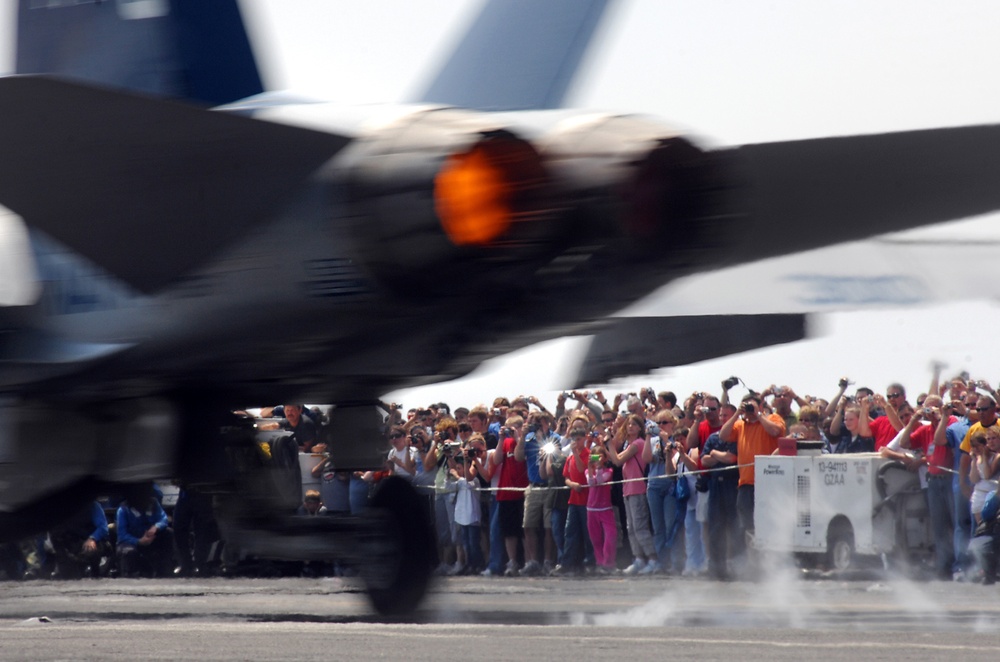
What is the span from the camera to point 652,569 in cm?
1360

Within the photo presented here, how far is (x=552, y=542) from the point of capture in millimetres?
14664

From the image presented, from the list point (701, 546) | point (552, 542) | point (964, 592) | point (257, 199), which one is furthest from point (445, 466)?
point (257, 199)

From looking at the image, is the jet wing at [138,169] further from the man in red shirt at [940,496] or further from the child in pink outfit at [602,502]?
the child in pink outfit at [602,502]

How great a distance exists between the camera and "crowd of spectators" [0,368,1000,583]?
11.8m

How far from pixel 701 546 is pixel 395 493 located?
5374 millimetres

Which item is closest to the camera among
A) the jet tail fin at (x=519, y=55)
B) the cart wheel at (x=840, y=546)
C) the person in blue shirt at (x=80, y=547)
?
the jet tail fin at (x=519, y=55)

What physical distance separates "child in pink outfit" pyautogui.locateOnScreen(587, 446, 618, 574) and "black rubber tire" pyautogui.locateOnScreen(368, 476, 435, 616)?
212 inches

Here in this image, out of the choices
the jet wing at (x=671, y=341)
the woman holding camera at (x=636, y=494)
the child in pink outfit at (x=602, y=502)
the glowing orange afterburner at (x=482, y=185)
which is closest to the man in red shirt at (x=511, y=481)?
the child in pink outfit at (x=602, y=502)

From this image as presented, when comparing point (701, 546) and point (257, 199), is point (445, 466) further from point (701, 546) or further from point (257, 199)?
point (257, 199)

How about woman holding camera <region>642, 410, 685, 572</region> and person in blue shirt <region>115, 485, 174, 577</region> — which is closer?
woman holding camera <region>642, 410, 685, 572</region>

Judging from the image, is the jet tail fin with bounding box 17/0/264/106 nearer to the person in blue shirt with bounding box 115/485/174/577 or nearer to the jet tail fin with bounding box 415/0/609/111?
the jet tail fin with bounding box 415/0/609/111

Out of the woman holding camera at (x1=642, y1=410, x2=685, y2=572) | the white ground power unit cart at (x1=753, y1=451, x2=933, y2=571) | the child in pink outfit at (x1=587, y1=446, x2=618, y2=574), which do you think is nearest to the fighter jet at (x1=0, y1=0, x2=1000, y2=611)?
the white ground power unit cart at (x1=753, y1=451, x2=933, y2=571)

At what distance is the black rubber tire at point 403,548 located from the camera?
27.5ft

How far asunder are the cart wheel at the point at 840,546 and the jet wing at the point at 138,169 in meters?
7.86
